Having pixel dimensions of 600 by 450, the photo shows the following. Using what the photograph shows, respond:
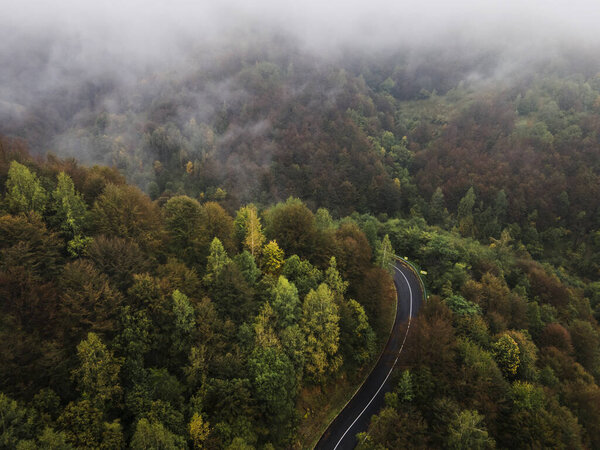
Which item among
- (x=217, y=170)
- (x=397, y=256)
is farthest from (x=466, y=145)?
(x=217, y=170)

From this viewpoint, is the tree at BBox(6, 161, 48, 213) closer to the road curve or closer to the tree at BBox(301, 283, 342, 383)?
the tree at BBox(301, 283, 342, 383)

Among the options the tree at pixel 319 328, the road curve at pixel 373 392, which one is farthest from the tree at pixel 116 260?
the road curve at pixel 373 392

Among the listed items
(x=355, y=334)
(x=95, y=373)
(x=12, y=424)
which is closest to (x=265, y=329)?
(x=355, y=334)

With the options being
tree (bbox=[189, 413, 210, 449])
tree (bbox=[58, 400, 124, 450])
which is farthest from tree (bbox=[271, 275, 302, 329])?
tree (bbox=[58, 400, 124, 450])

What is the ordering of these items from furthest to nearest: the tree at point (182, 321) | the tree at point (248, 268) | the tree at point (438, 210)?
the tree at point (438, 210)
the tree at point (248, 268)
the tree at point (182, 321)

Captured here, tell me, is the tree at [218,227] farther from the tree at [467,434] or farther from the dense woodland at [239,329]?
the tree at [467,434]

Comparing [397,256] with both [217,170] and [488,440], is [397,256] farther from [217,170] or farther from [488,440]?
[217,170]

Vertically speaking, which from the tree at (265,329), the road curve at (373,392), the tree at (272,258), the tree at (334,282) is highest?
the tree at (272,258)

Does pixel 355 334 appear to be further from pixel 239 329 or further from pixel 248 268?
pixel 248 268
